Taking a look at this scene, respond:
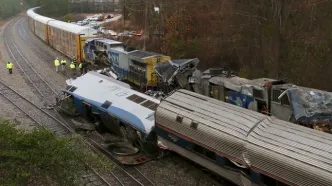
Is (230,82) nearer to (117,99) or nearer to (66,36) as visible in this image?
(117,99)

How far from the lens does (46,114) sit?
2312 cm

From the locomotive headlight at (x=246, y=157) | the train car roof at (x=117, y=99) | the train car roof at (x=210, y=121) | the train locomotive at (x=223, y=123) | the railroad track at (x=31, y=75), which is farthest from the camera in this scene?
the railroad track at (x=31, y=75)

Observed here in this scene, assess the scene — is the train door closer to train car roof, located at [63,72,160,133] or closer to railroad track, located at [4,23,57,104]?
train car roof, located at [63,72,160,133]

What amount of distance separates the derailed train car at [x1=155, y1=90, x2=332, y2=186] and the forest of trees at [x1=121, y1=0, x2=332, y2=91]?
32.4 ft

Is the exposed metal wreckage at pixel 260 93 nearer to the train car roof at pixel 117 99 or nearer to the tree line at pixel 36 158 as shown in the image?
the train car roof at pixel 117 99

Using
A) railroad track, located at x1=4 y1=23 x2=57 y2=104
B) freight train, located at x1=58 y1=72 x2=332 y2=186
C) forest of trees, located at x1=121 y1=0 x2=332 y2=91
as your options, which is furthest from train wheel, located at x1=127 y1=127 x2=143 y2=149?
forest of trees, located at x1=121 y1=0 x2=332 y2=91

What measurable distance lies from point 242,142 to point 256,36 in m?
16.6

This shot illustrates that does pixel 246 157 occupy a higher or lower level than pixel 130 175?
higher

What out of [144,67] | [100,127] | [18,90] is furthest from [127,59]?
[100,127]

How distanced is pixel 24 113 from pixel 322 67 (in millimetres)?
18068

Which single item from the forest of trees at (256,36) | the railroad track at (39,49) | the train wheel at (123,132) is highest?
the forest of trees at (256,36)

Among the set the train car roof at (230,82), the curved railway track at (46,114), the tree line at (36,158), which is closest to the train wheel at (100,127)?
the curved railway track at (46,114)

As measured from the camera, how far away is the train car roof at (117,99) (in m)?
A: 17.1

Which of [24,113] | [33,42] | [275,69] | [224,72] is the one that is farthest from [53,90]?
[33,42]
